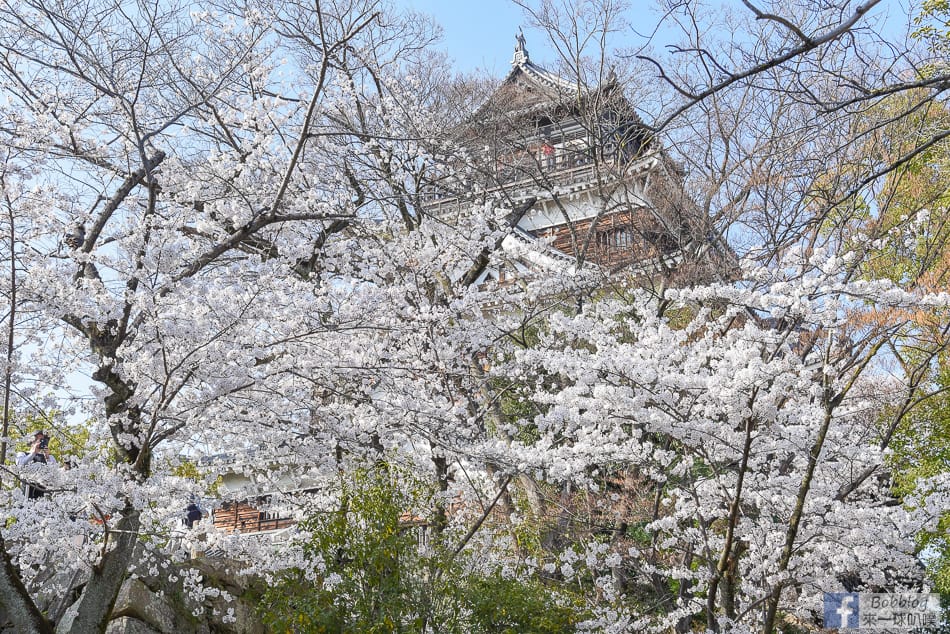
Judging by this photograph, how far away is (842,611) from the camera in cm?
848

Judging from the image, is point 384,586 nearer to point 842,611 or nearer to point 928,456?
point 842,611

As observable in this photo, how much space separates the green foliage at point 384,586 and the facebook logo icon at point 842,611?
180 inches

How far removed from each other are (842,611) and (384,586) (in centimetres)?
645

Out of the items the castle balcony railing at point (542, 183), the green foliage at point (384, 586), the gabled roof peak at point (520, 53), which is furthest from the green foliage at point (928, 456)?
the gabled roof peak at point (520, 53)

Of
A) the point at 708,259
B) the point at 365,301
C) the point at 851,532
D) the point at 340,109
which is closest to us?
the point at 851,532

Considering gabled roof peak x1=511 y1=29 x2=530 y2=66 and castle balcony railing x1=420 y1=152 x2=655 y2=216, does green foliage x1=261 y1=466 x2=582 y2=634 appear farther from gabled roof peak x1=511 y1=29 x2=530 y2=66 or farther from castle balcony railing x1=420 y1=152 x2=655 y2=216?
gabled roof peak x1=511 y1=29 x2=530 y2=66

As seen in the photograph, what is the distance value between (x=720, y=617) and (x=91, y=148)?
7.05 m

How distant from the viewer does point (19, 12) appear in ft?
17.0

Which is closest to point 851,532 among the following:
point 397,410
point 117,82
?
point 397,410

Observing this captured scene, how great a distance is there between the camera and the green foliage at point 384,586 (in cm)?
482

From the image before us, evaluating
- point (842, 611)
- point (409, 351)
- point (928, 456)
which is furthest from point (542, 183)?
point (842, 611)

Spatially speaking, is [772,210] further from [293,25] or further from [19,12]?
[19,12]

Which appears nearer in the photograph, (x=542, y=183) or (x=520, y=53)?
(x=542, y=183)

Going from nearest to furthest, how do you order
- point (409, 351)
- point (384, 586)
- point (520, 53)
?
point (384, 586), point (409, 351), point (520, 53)
